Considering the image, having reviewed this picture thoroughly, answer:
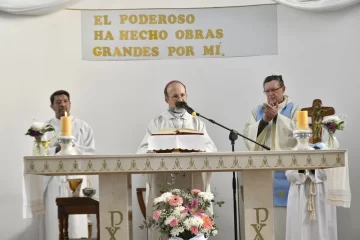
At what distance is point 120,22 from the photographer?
30.0 ft

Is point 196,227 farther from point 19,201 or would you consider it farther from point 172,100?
point 19,201

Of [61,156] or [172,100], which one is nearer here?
[61,156]

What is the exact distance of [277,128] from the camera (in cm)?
723

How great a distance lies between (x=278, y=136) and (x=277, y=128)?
0.08 metres

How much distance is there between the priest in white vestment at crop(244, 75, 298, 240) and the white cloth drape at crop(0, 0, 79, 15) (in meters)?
2.80

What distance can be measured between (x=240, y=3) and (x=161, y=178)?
3.21m

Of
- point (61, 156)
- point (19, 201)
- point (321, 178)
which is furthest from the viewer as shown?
point (19, 201)

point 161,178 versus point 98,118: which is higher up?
point 98,118

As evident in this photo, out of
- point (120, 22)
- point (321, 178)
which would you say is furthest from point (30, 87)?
point (321, 178)

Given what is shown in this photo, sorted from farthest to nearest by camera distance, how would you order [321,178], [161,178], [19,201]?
[19,201] < [321,178] < [161,178]

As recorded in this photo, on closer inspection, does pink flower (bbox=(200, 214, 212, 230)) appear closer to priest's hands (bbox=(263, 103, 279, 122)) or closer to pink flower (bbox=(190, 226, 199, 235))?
pink flower (bbox=(190, 226, 199, 235))

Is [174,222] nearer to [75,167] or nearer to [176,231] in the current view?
[176,231]

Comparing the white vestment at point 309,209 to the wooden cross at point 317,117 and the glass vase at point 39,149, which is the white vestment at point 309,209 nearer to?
the wooden cross at point 317,117

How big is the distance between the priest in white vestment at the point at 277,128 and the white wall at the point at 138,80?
0.99 meters
